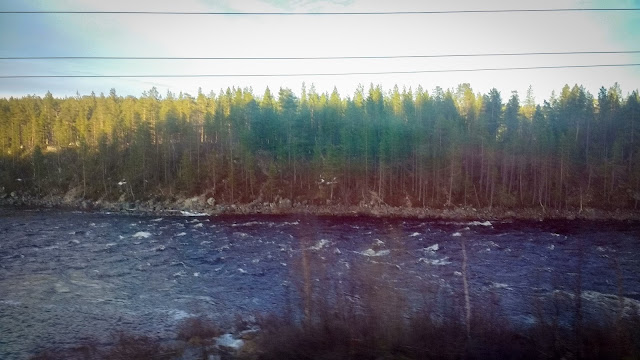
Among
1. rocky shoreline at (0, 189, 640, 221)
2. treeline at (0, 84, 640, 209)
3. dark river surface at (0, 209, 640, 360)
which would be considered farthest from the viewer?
treeline at (0, 84, 640, 209)

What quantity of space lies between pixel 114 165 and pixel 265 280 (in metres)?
43.7

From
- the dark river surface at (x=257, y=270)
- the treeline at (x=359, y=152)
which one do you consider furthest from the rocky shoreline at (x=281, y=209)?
the dark river surface at (x=257, y=270)

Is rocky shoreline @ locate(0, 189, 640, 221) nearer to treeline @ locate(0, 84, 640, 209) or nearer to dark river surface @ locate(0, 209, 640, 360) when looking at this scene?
treeline @ locate(0, 84, 640, 209)

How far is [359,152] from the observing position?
151ft

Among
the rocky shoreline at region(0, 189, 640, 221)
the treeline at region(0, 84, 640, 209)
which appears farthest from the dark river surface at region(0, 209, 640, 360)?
the treeline at region(0, 84, 640, 209)

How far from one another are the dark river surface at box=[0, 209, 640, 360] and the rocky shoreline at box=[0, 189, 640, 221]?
8531 mm

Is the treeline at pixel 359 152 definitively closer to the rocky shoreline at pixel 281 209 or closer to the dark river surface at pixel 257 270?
the rocky shoreline at pixel 281 209

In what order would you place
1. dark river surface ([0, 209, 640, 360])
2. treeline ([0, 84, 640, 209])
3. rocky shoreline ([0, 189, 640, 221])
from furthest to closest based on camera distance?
1. treeline ([0, 84, 640, 209])
2. rocky shoreline ([0, 189, 640, 221])
3. dark river surface ([0, 209, 640, 360])

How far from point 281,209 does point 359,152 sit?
10633 mm

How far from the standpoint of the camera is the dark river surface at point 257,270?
9.87 m

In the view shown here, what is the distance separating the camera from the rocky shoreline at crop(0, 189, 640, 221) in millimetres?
39719

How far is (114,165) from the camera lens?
168ft

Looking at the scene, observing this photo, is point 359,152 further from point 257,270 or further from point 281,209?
point 257,270

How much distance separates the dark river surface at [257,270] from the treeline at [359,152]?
12.0m
